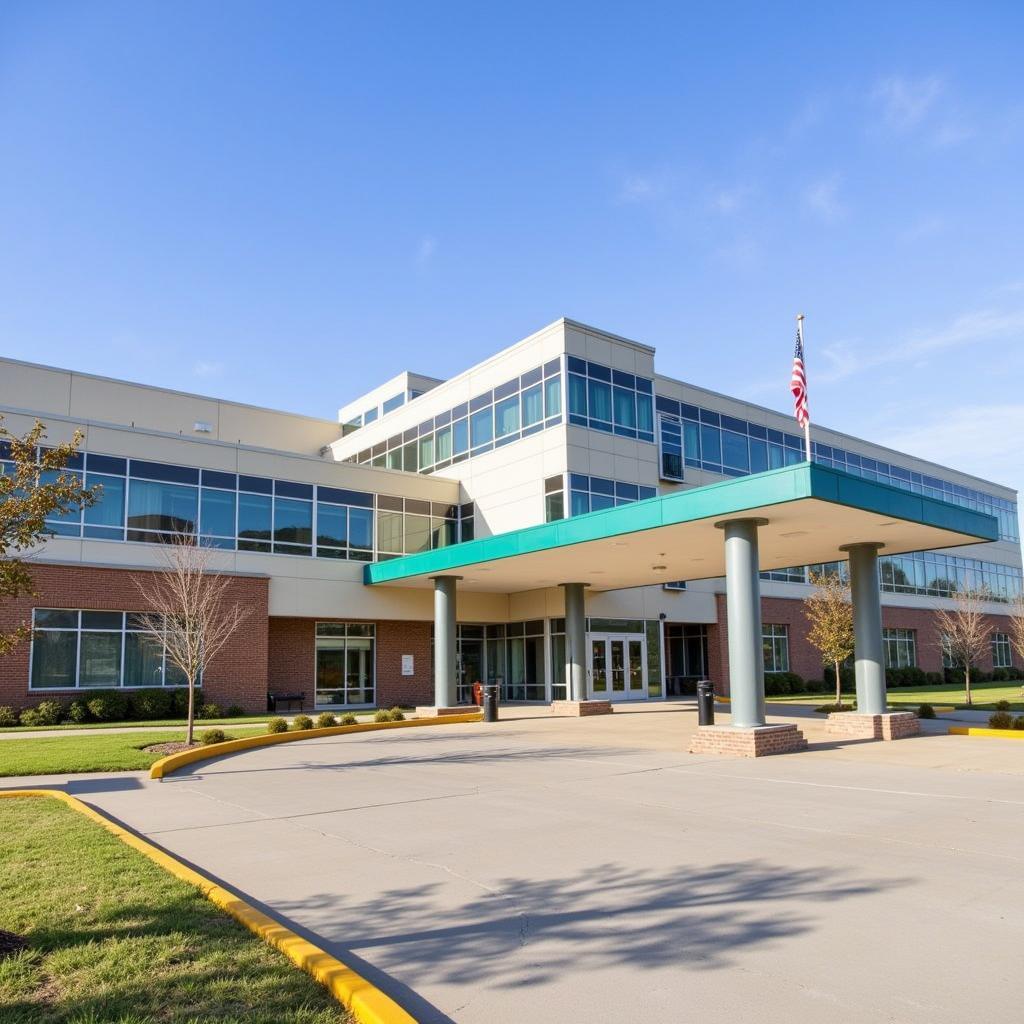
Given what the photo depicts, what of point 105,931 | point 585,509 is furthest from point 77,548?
point 105,931

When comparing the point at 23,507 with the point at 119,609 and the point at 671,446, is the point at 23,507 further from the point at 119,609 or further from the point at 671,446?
the point at 671,446

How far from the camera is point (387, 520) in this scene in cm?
3238

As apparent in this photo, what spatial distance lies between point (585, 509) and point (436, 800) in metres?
19.3

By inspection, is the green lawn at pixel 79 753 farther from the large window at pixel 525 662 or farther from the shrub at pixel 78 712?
the large window at pixel 525 662

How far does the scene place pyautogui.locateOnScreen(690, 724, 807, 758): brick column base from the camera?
15.4 metres

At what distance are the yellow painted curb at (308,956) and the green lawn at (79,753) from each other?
23.2 ft

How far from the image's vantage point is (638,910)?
6.11 m

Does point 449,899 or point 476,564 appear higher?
point 476,564

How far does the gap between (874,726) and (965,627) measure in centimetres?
1990

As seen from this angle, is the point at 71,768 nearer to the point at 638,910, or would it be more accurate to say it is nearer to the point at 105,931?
the point at 105,931

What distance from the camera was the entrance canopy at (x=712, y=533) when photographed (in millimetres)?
15461

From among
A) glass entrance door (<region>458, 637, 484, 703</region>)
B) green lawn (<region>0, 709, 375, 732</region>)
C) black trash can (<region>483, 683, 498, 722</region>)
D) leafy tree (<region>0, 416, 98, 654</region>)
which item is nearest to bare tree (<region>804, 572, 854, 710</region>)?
black trash can (<region>483, 683, 498, 722</region>)

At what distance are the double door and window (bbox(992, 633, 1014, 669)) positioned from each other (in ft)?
101

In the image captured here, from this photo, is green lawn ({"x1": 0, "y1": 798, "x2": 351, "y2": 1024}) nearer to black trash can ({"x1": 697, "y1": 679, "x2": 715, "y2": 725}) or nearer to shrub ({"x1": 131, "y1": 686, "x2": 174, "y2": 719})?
black trash can ({"x1": 697, "y1": 679, "x2": 715, "y2": 725})
